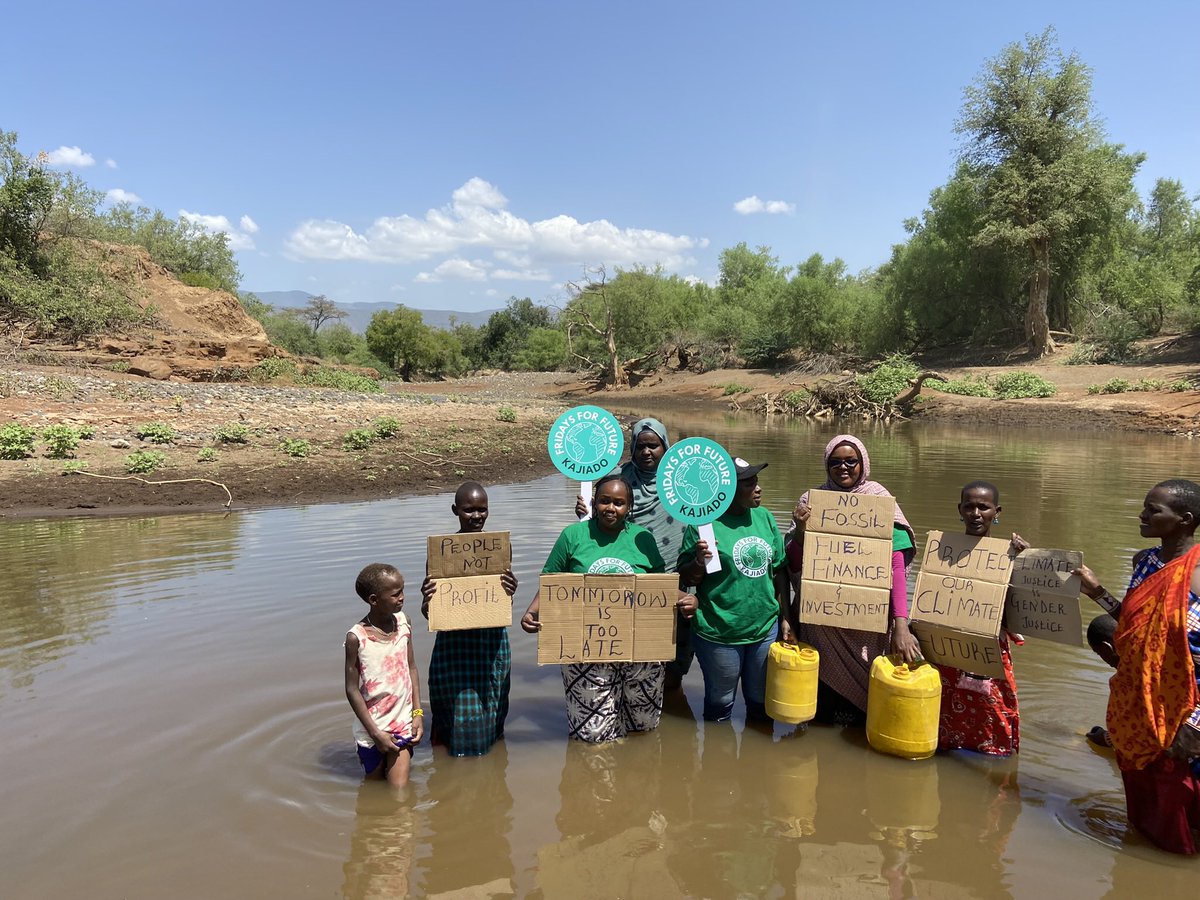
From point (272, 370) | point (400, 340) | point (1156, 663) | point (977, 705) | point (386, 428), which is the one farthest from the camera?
point (400, 340)

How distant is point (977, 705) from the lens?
3.91 meters

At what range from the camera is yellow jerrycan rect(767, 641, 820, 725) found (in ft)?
13.1

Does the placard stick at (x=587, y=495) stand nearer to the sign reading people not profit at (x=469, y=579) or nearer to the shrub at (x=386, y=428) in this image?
the sign reading people not profit at (x=469, y=579)

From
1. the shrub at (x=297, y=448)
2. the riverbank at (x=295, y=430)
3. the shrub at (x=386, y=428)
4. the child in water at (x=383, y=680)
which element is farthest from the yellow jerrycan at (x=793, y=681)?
the shrub at (x=386, y=428)

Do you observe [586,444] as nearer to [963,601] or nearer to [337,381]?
[963,601]

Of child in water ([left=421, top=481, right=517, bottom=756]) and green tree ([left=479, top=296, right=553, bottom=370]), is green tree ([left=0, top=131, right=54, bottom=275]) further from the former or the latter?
green tree ([left=479, top=296, right=553, bottom=370])

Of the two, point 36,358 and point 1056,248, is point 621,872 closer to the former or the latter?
point 36,358

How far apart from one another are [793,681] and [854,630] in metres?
0.43

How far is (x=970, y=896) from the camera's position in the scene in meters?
3.02

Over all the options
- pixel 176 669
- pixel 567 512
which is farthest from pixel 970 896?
pixel 567 512

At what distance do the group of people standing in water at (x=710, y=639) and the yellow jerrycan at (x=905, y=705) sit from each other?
0.35 feet

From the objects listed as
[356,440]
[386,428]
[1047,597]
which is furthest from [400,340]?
[1047,597]

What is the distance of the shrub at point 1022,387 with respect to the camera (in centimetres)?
2739

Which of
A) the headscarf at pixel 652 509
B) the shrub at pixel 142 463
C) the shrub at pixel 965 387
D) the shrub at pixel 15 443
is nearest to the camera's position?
the headscarf at pixel 652 509
